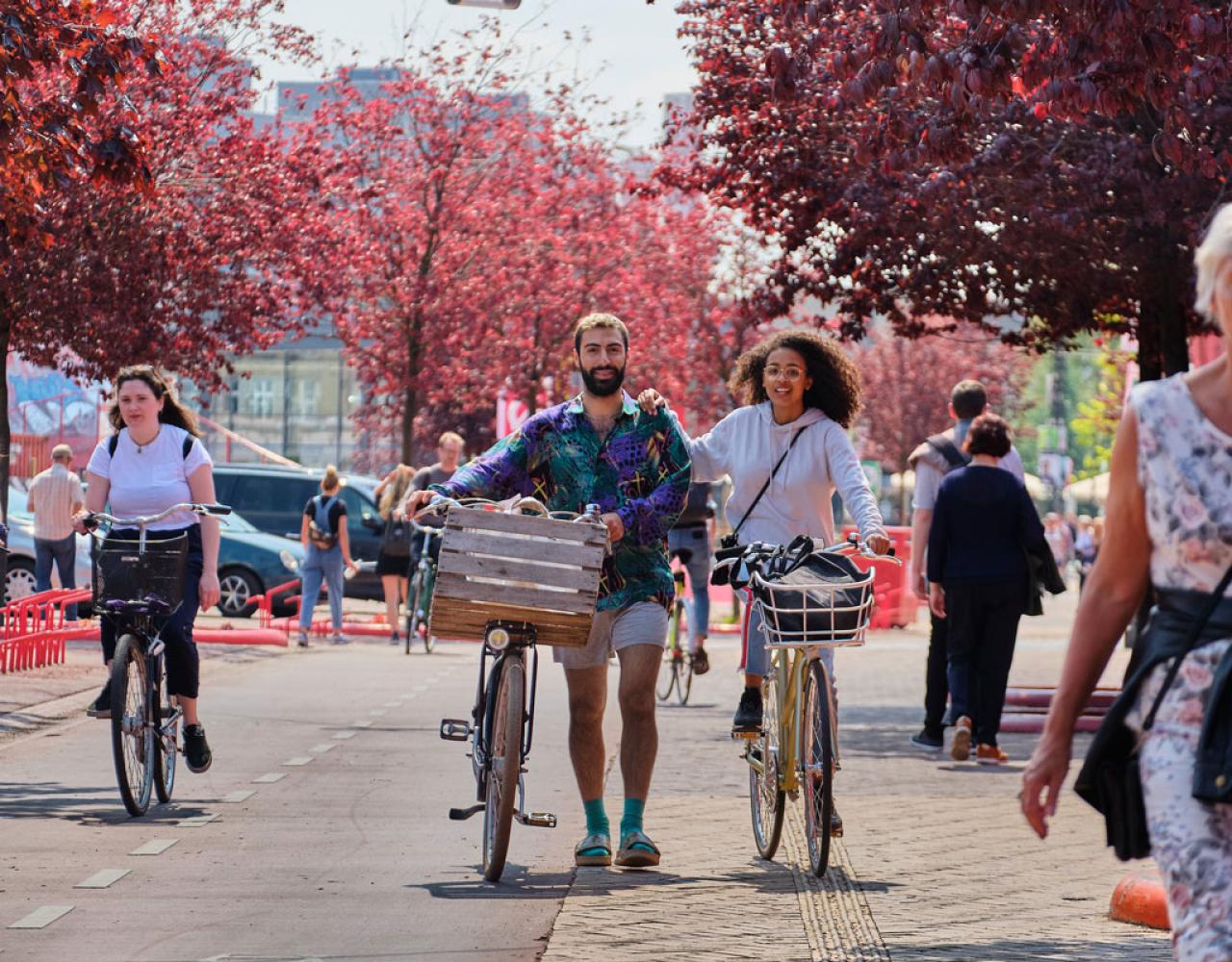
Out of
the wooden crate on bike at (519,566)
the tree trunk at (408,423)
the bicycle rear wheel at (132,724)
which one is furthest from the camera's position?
the tree trunk at (408,423)

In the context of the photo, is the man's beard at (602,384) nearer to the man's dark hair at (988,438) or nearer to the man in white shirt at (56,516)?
the man's dark hair at (988,438)

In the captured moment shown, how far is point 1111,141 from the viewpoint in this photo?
13.1m

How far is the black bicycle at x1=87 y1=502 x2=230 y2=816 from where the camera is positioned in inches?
365

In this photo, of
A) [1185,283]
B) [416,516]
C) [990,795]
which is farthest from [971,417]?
[416,516]

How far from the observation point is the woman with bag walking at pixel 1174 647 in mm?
3578

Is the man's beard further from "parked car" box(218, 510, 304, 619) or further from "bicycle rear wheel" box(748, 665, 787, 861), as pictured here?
"parked car" box(218, 510, 304, 619)

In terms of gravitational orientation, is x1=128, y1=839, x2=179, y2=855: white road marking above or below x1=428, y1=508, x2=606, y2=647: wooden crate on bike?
below

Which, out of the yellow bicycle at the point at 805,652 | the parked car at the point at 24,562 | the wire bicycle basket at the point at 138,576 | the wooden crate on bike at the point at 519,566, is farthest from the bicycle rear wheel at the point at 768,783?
the parked car at the point at 24,562

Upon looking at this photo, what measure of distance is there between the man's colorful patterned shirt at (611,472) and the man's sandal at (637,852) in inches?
30.8

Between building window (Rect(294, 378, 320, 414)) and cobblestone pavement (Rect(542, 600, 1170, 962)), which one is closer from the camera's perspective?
cobblestone pavement (Rect(542, 600, 1170, 962))

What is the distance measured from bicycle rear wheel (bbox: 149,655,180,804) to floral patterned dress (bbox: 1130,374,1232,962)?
6.31 meters

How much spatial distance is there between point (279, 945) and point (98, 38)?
5.86 meters

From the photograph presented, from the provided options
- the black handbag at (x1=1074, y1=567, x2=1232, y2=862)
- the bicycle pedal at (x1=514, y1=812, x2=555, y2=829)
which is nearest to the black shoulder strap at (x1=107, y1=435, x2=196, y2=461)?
the bicycle pedal at (x1=514, y1=812, x2=555, y2=829)

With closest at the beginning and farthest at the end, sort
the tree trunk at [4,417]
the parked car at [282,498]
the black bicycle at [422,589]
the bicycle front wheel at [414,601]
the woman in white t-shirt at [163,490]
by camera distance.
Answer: the woman in white t-shirt at [163,490] < the tree trunk at [4,417] < the black bicycle at [422,589] < the bicycle front wheel at [414,601] < the parked car at [282,498]
